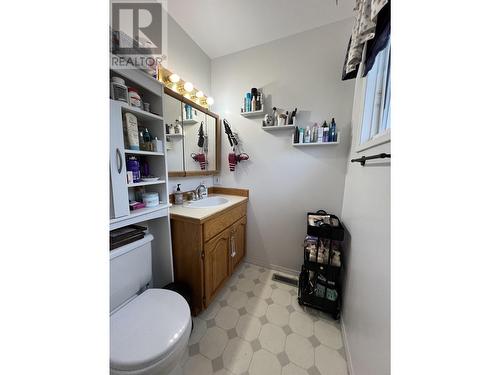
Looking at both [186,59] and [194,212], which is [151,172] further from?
[186,59]

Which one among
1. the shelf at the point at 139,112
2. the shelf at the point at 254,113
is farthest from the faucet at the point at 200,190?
the shelf at the point at 254,113

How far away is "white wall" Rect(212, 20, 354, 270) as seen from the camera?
5.03ft

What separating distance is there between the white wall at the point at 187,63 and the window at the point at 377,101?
63.0 inches

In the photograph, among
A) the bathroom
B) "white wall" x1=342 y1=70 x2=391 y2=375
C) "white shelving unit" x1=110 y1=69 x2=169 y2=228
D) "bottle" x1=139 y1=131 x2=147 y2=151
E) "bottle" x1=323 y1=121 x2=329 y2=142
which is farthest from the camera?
"bottle" x1=323 y1=121 x2=329 y2=142

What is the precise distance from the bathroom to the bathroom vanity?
2cm

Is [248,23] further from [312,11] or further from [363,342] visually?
[363,342]

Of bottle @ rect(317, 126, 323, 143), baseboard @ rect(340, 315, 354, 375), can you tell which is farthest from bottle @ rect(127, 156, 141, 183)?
baseboard @ rect(340, 315, 354, 375)

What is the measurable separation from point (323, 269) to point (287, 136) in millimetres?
1304

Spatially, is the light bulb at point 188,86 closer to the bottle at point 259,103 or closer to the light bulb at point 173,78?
the light bulb at point 173,78

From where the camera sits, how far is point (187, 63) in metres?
1.64

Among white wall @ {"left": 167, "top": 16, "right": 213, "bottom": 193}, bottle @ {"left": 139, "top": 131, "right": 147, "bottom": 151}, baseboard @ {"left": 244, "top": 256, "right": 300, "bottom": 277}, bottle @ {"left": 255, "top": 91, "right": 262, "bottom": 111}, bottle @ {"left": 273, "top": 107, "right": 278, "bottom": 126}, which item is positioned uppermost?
white wall @ {"left": 167, "top": 16, "right": 213, "bottom": 193}

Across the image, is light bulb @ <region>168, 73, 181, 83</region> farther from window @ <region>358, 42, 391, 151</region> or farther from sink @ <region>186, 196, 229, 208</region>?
window @ <region>358, 42, 391, 151</region>
